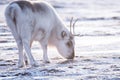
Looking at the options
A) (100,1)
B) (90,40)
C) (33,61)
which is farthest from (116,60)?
(100,1)

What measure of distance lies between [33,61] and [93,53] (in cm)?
259

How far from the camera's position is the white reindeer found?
11156 millimetres

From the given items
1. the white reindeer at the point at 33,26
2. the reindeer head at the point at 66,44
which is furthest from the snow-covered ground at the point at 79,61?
the white reindeer at the point at 33,26

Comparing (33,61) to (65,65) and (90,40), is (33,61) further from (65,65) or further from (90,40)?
(90,40)

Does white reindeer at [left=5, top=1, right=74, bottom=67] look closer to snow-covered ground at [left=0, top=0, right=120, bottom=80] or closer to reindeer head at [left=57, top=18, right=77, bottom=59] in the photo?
reindeer head at [left=57, top=18, right=77, bottom=59]

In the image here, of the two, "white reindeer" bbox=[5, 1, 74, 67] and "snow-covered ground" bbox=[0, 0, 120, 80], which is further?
"white reindeer" bbox=[5, 1, 74, 67]

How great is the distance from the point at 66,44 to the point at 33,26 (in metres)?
1.63

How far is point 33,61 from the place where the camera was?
11.4m

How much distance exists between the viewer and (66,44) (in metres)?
12.7

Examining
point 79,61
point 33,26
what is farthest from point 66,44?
point 33,26

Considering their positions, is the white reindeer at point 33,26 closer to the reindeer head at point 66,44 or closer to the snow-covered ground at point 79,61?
the reindeer head at point 66,44

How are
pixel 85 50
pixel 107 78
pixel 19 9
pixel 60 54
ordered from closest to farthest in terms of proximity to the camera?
pixel 107 78, pixel 19 9, pixel 60 54, pixel 85 50

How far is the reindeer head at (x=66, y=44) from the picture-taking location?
41.5ft

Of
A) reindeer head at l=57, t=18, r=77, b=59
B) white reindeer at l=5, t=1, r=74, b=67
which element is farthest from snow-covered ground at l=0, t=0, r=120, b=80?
white reindeer at l=5, t=1, r=74, b=67
